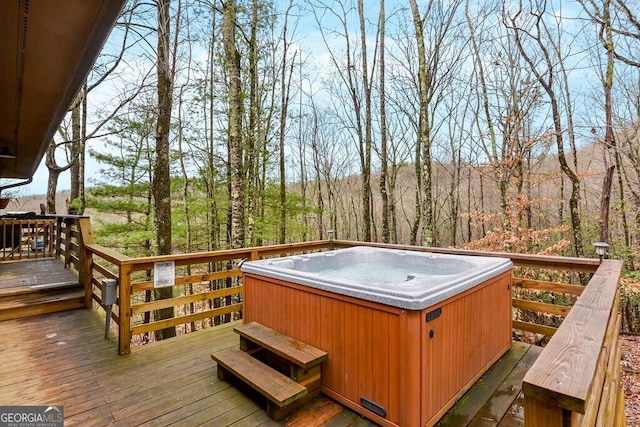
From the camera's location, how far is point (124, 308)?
8.85 feet

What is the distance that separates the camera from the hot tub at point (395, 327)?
5.75ft

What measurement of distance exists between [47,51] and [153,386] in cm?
226

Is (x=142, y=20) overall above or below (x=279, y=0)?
below

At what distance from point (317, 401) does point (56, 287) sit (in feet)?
12.5

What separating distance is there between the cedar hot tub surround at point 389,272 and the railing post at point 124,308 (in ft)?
3.20

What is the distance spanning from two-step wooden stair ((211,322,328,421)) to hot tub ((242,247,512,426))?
10 cm

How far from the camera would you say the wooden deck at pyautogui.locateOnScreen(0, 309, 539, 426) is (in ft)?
6.30

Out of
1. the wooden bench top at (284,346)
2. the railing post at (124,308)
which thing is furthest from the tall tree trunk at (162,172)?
the wooden bench top at (284,346)

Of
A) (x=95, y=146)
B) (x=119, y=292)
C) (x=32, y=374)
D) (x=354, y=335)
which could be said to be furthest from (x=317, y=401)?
(x=95, y=146)

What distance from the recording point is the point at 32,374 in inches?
93.0

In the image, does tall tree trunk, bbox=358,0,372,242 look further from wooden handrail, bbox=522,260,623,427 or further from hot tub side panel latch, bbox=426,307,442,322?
wooden handrail, bbox=522,260,623,427

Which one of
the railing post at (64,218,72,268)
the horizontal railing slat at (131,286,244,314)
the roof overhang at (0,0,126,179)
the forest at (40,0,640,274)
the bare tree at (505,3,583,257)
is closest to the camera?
the roof overhang at (0,0,126,179)

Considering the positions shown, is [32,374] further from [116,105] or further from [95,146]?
[116,105]

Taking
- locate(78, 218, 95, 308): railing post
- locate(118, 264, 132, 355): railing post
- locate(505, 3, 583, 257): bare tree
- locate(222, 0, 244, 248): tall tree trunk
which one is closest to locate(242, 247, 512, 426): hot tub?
locate(118, 264, 132, 355): railing post
